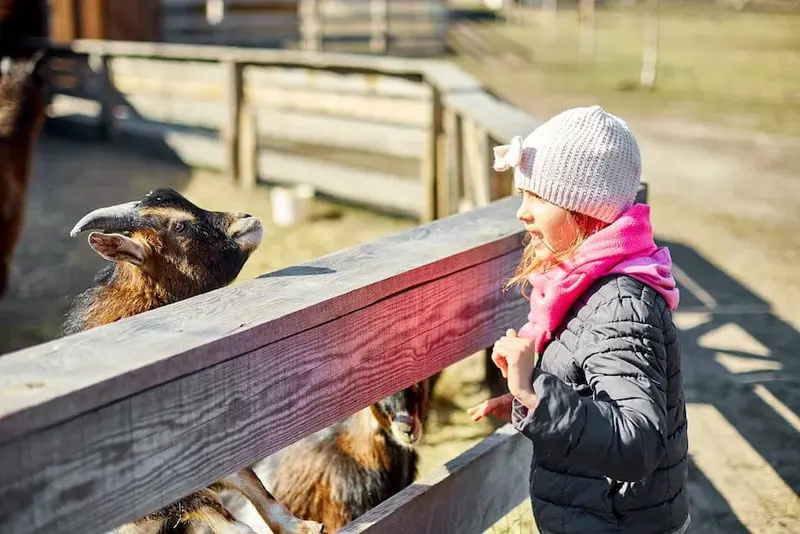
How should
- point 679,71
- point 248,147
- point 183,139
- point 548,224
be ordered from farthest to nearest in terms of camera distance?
1. point 679,71
2. point 183,139
3. point 248,147
4. point 548,224

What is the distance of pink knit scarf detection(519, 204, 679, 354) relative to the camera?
81.9 inches

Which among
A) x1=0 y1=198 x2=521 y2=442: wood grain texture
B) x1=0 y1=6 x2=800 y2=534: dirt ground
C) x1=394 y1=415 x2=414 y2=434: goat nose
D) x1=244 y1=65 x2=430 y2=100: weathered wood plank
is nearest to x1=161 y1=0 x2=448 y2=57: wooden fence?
x1=0 y1=6 x2=800 y2=534: dirt ground

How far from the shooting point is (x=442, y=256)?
247 centimetres

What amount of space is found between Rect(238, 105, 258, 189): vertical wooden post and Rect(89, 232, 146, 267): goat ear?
7148 mm

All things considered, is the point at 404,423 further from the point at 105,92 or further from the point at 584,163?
the point at 105,92

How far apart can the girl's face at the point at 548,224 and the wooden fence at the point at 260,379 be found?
0.31m

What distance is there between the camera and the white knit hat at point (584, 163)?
209cm

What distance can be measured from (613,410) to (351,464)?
1.40 meters

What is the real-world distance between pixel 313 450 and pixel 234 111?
732cm

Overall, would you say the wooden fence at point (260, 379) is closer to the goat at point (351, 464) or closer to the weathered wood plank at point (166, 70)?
the goat at point (351, 464)

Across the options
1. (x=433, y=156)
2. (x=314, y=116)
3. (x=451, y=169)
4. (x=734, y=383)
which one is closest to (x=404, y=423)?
(x=734, y=383)

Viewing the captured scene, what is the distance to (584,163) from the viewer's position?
6.86 feet

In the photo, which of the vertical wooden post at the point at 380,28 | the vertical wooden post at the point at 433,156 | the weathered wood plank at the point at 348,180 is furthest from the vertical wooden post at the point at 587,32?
the vertical wooden post at the point at 433,156

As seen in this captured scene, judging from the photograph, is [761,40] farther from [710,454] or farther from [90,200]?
[710,454]
